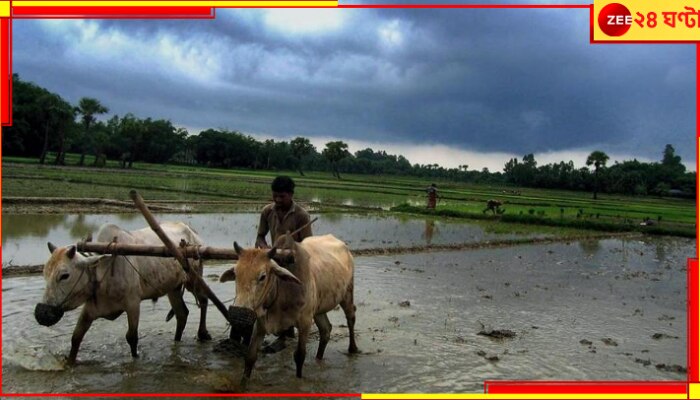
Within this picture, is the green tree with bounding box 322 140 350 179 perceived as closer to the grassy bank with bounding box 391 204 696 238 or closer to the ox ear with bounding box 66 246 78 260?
the grassy bank with bounding box 391 204 696 238

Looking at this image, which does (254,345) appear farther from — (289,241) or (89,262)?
(89,262)

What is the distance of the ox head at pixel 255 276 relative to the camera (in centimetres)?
508

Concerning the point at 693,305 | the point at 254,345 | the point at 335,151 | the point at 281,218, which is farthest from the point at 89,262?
the point at 335,151

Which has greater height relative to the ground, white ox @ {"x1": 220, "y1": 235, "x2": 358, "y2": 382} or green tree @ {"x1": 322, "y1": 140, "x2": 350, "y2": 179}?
green tree @ {"x1": 322, "y1": 140, "x2": 350, "y2": 179}

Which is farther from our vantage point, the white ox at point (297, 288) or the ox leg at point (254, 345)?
the ox leg at point (254, 345)

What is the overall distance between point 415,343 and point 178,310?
3398 mm

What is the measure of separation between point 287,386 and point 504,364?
114 inches

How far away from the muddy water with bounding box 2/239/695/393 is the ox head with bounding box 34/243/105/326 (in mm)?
682

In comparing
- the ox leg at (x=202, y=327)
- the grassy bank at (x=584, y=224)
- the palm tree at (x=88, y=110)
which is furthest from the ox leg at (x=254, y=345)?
the palm tree at (x=88, y=110)

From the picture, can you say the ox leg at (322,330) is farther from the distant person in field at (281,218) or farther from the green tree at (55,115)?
the green tree at (55,115)

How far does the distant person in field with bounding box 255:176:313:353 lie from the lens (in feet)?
22.3

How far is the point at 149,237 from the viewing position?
24.0 ft

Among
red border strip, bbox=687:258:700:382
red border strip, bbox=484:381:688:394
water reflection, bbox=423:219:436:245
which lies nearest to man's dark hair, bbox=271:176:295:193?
red border strip, bbox=484:381:688:394

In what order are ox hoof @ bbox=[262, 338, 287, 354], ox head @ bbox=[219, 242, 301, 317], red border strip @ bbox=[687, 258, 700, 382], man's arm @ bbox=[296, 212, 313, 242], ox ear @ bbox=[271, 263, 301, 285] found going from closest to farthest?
red border strip @ bbox=[687, 258, 700, 382] → ox head @ bbox=[219, 242, 301, 317] → ox ear @ bbox=[271, 263, 301, 285] → ox hoof @ bbox=[262, 338, 287, 354] → man's arm @ bbox=[296, 212, 313, 242]
